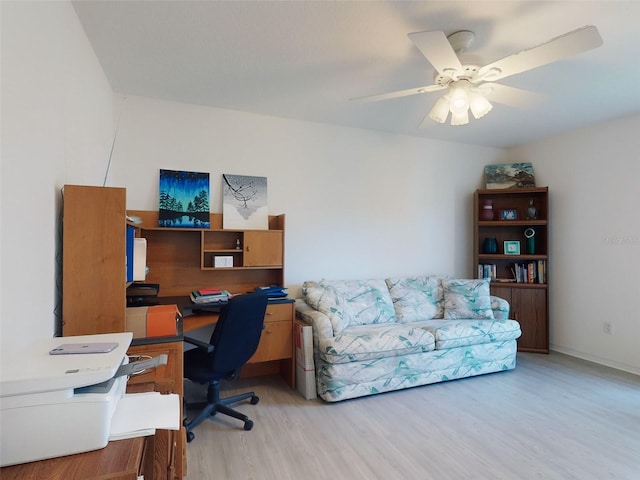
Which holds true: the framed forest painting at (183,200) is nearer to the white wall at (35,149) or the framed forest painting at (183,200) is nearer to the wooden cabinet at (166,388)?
the white wall at (35,149)

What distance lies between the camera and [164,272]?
2947 mm

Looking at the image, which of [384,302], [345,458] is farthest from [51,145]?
[384,302]

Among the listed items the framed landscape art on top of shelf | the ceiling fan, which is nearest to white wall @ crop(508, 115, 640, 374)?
the framed landscape art on top of shelf

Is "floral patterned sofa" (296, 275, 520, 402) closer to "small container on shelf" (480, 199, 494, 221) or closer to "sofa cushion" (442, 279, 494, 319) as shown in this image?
"sofa cushion" (442, 279, 494, 319)

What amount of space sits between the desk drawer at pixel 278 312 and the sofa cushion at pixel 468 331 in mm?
1255

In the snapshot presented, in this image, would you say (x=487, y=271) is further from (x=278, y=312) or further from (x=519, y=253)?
(x=278, y=312)

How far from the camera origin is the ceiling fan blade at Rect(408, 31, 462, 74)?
160cm

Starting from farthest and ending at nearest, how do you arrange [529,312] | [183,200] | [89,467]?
[529,312] < [183,200] < [89,467]

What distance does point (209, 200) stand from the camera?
10.3ft

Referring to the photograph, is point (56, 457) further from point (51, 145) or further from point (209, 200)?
point (209, 200)

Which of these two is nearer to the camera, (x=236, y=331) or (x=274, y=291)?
(x=236, y=331)

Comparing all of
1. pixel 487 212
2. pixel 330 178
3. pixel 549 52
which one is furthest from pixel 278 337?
pixel 487 212

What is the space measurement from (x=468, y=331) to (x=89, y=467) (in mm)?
3004

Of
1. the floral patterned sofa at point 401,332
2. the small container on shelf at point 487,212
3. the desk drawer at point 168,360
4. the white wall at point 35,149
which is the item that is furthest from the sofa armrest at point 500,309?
the white wall at point 35,149
